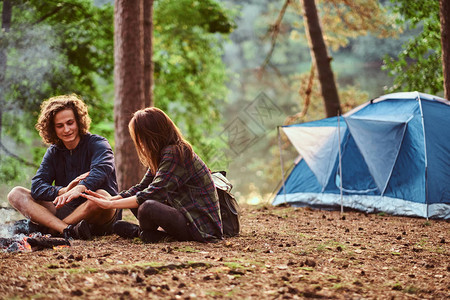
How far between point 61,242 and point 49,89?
8424 mm

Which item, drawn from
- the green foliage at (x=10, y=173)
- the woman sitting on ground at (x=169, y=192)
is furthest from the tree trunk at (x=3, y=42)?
the woman sitting on ground at (x=169, y=192)

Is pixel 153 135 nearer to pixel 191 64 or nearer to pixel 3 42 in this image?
pixel 3 42

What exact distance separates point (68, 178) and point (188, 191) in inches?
51.7

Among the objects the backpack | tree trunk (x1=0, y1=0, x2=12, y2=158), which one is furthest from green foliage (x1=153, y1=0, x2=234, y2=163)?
the backpack

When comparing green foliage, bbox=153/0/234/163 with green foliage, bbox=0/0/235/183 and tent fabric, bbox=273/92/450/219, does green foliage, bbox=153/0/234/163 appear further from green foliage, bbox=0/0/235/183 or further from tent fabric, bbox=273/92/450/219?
tent fabric, bbox=273/92/450/219

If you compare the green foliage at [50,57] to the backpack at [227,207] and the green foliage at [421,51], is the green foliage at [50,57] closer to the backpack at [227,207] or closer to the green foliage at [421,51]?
the green foliage at [421,51]

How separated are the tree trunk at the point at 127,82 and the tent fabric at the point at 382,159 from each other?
242 centimetres

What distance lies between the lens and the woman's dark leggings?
140 inches

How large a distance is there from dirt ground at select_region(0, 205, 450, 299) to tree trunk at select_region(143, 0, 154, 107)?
431 centimetres

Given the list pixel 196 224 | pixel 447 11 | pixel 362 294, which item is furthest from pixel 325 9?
pixel 362 294

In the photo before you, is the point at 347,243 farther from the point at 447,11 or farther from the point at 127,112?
the point at 447,11

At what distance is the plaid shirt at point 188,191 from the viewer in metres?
3.60

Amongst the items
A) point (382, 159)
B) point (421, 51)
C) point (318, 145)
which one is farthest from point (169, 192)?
point (421, 51)

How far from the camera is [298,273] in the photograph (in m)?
2.90
